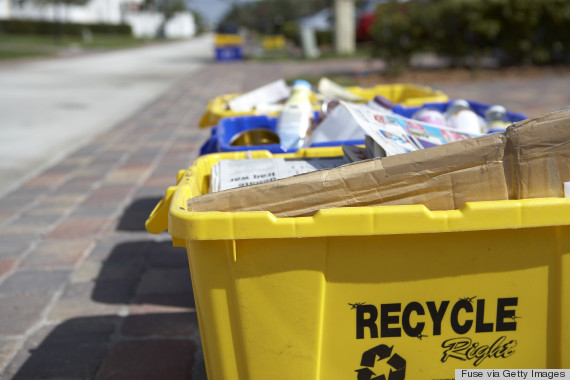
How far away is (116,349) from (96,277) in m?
0.82

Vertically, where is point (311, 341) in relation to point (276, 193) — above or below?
below

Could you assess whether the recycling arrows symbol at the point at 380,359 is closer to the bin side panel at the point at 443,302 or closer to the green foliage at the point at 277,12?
the bin side panel at the point at 443,302

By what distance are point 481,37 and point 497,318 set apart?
38.8 ft

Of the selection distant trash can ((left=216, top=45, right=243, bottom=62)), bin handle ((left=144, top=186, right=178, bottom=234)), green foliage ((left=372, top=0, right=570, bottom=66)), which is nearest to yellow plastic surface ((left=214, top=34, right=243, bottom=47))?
distant trash can ((left=216, top=45, right=243, bottom=62))

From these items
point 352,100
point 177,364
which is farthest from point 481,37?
point 177,364

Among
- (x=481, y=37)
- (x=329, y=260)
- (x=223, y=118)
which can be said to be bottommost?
(x=329, y=260)

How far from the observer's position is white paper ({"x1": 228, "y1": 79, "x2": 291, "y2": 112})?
3.33 m

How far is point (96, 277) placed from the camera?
315 cm

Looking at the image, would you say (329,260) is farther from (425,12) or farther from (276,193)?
(425,12)

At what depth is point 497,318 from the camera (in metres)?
1.47

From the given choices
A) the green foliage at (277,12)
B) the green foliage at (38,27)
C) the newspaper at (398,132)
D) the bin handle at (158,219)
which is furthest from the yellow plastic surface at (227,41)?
the green foliage at (277,12)

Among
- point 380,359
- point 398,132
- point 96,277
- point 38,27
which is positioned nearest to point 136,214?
point 96,277

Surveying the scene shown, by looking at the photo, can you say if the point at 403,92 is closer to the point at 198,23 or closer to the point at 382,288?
the point at 382,288

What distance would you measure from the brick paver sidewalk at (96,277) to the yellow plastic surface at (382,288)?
0.87 meters
